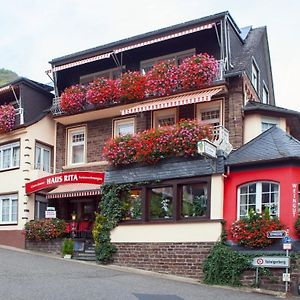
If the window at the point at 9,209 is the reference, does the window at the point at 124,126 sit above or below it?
above

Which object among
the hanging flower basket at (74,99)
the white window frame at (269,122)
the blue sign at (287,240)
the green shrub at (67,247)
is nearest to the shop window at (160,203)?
the green shrub at (67,247)

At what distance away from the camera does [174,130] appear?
18.6 m

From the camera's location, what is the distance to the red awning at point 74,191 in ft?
72.1

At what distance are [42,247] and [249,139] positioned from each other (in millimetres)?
9697

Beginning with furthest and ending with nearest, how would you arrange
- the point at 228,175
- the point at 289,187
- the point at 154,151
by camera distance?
the point at 154,151 → the point at 228,175 → the point at 289,187

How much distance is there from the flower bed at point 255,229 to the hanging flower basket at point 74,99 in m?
9.77

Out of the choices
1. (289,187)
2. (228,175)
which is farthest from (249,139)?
(289,187)

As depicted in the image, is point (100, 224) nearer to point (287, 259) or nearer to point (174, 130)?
point (174, 130)

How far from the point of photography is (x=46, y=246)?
22.2 m

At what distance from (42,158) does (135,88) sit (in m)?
6.24

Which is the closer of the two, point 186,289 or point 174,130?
point 186,289

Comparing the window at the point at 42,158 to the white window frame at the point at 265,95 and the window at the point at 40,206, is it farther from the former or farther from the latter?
the white window frame at the point at 265,95

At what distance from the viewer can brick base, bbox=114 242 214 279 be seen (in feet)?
57.4

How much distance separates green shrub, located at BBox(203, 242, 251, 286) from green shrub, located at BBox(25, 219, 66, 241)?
7456 mm
